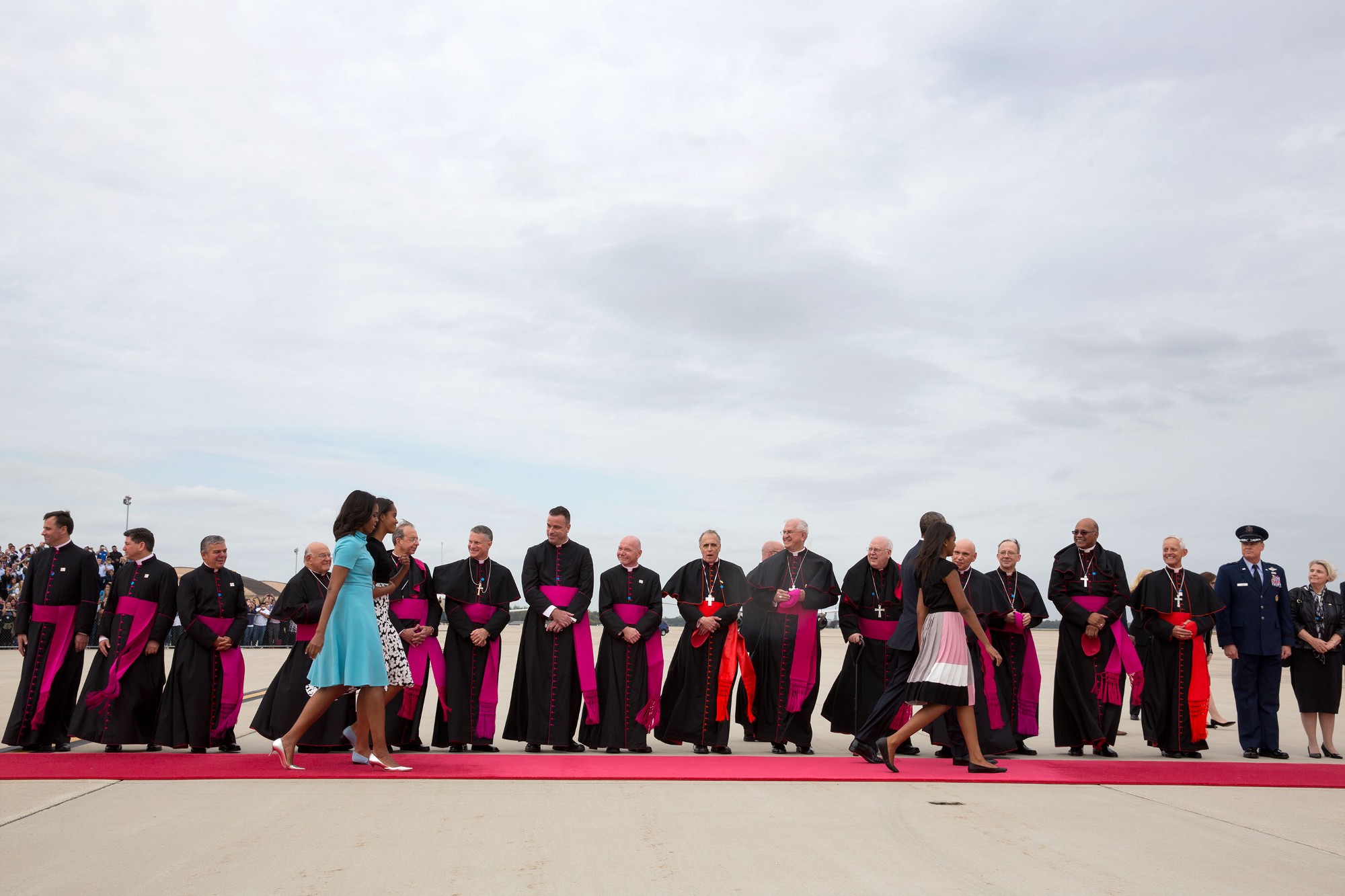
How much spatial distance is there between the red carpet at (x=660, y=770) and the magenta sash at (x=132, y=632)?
58 cm

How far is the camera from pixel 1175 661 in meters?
8.69

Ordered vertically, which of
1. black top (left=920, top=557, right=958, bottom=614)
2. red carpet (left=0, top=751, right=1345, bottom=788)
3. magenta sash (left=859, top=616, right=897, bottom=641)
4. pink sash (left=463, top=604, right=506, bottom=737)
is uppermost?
black top (left=920, top=557, right=958, bottom=614)

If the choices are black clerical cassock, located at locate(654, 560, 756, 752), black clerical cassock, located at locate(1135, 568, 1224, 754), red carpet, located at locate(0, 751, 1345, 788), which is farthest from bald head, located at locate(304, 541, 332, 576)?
black clerical cassock, located at locate(1135, 568, 1224, 754)

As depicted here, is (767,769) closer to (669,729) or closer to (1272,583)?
(669,729)

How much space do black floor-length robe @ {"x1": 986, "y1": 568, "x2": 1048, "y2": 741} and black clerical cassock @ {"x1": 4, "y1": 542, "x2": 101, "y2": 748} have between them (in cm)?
704

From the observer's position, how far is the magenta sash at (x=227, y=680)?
25.6 feet

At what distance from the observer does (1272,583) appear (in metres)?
8.86

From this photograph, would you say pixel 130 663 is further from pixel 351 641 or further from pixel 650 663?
pixel 650 663

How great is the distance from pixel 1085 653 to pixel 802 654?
232 cm

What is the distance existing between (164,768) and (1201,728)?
300 inches

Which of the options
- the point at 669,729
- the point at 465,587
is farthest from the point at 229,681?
the point at 669,729

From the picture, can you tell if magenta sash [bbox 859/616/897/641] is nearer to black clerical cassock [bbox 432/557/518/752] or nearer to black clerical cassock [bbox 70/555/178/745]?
black clerical cassock [bbox 432/557/518/752]

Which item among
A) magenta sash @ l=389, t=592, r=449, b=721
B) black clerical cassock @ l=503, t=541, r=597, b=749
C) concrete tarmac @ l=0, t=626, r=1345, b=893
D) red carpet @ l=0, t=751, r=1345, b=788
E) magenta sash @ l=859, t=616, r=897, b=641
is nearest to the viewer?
concrete tarmac @ l=0, t=626, r=1345, b=893

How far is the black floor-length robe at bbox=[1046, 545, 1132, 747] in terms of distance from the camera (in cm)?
853
